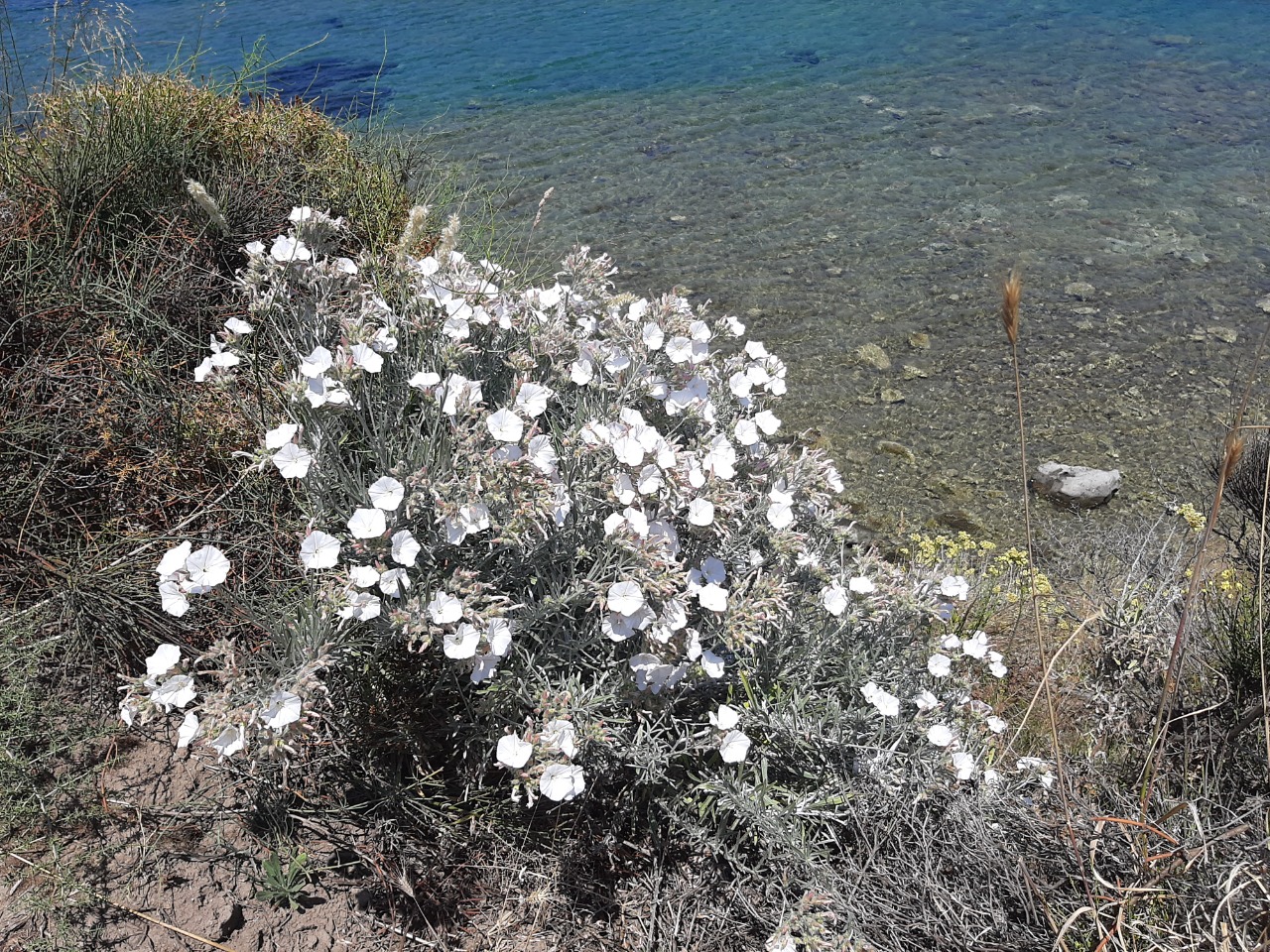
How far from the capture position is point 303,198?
3898 mm

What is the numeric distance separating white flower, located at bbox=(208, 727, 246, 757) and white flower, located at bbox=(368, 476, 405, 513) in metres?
0.60

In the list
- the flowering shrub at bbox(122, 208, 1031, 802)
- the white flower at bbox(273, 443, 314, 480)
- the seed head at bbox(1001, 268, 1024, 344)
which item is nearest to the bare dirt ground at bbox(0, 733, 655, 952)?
the flowering shrub at bbox(122, 208, 1031, 802)

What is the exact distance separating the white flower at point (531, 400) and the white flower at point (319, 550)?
2.06 feet

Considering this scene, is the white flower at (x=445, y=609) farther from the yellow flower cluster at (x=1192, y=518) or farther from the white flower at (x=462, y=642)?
the yellow flower cluster at (x=1192, y=518)

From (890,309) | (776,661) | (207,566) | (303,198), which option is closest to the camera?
(207,566)

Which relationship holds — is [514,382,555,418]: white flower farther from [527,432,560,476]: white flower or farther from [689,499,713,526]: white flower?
[689,499,713,526]: white flower

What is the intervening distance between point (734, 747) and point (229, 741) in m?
1.25

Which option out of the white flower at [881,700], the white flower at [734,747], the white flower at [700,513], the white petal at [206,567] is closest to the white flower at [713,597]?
the white flower at [700,513]

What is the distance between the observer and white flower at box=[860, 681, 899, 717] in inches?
92.2

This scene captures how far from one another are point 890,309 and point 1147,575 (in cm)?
292

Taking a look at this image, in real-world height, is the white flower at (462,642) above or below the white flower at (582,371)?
below

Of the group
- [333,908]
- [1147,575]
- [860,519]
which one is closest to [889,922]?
[333,908]

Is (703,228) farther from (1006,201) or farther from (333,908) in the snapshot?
(333,908)

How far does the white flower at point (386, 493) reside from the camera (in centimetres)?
207
